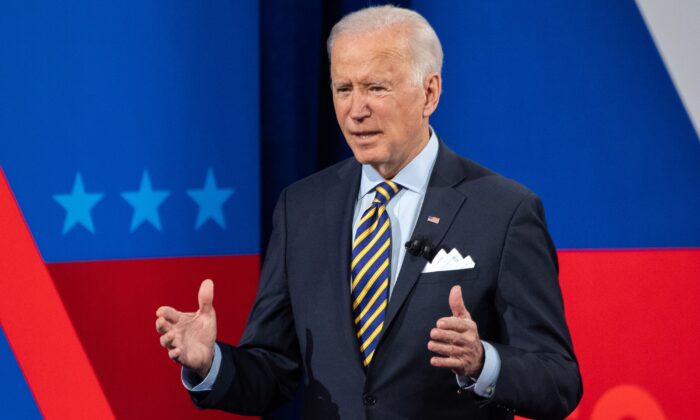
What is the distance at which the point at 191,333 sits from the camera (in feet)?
6.08

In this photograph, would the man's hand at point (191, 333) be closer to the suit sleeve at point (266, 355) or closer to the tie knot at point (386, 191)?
the suit sleeve at point (266, 355)

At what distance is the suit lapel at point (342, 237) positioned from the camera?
1946 mm

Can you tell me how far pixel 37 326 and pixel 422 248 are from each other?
3.32ft

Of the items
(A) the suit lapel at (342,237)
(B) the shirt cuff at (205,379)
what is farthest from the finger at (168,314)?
(A) the suit lapel at (342,237)

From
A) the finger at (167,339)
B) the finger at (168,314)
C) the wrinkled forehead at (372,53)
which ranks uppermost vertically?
the wrinkled forehead at (372,53)

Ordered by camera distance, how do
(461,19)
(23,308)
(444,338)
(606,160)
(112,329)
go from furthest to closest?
(461,19) < (606,160) < (112,329) < (23,308) < (444,338)

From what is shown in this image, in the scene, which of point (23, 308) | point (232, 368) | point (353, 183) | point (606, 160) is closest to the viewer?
point (232, 368)

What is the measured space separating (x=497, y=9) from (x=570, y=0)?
0.22 meters

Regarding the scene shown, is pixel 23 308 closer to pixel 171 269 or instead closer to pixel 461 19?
pixel 171 269

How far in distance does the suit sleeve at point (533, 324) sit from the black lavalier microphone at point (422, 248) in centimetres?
14

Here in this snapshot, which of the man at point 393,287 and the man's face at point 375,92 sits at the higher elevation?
the man's face at point 375,92

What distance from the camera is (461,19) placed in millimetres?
2951

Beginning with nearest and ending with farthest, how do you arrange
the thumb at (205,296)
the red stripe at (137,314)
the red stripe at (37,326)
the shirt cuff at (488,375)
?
the shirt cuff at (488,375)
the thumb at (205,296)
the red stripe at (37,326)
the red stripe at (137,314)

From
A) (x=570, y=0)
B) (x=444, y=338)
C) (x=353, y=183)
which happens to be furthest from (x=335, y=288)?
(x=570, y=0)
